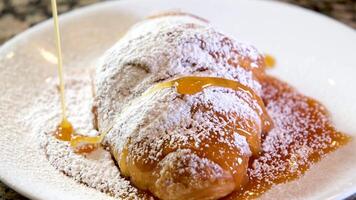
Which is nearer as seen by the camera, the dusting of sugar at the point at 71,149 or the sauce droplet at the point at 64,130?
the dusting of sugar at the point at 71,149

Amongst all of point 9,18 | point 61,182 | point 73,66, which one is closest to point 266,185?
point 61,182

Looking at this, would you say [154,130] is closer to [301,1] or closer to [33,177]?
[33,177]

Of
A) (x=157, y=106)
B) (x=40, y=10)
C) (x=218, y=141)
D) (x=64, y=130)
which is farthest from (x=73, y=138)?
(x=40, y=10)

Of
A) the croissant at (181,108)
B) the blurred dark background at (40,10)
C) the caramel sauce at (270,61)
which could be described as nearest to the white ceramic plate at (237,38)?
the caramel sauce at (270,61)

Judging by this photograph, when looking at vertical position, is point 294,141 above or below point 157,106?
below

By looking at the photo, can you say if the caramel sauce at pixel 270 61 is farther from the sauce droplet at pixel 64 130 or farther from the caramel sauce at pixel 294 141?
the sauce droplet at pixel 64 130

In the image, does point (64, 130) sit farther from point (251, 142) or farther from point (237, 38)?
point (237, 38)

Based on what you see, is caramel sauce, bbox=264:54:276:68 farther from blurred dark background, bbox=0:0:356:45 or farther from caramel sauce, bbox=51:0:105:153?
caramel sauce, bbox=51:0:105:153
